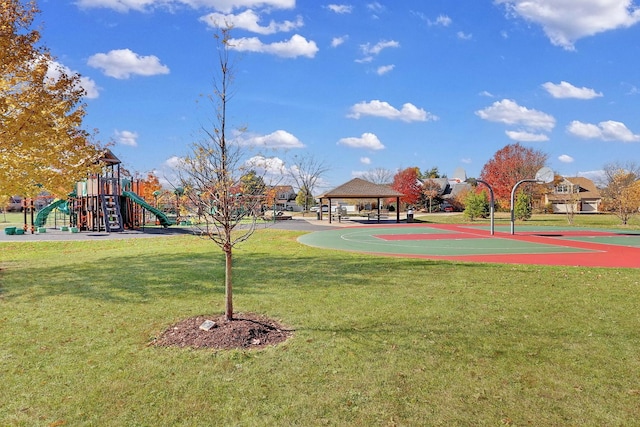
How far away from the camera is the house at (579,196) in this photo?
6625cm

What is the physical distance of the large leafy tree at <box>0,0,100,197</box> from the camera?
11.1m

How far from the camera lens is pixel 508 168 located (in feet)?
165

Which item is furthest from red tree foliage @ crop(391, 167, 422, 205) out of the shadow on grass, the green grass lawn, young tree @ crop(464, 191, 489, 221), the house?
the green grass lawn

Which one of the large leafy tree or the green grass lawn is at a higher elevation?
the large leafy tree

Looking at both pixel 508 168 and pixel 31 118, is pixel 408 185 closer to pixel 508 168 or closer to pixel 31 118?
pixel 508 168

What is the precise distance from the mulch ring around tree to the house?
2679 inches

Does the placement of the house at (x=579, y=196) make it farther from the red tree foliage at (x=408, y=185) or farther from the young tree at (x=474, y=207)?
the young tree at (x=474, y=207)

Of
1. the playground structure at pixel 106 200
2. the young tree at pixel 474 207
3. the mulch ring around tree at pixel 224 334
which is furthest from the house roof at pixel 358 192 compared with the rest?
the mulch ring around tree at pixel 224 334

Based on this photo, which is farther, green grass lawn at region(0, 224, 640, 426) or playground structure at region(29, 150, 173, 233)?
playground structure at region(29, 150, 173, 233)

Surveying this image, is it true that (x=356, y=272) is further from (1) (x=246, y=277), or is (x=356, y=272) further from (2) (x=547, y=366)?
(2) (x=547, y=366)

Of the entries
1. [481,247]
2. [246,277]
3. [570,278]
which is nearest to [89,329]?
[246,277]

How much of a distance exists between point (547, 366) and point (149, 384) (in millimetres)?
4504

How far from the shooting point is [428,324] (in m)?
6.39

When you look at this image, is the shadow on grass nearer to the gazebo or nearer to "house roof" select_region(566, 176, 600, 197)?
the gazebo
